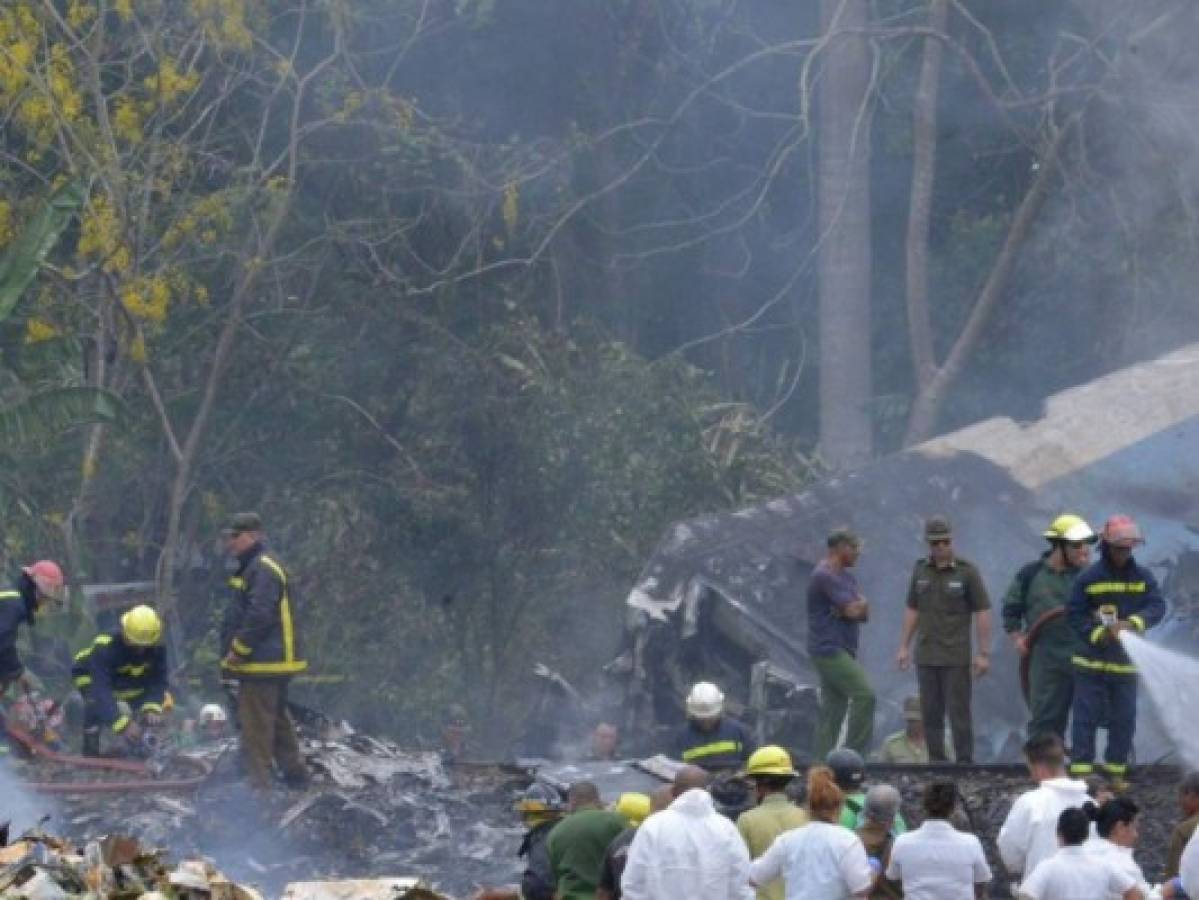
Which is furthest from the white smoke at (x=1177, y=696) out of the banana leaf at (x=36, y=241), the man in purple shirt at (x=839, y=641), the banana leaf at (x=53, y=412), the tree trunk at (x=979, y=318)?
the banana leaf at (x=36, y=241)

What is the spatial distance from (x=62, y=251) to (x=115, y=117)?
6.06ft

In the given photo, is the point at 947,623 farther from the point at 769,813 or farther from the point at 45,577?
the point at 45,577

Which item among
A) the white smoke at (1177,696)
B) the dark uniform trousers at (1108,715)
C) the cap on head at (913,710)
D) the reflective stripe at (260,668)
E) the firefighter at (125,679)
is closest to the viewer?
the dark uniform trousers at (1108,715)

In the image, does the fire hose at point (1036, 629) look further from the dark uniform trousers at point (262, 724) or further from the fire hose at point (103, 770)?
the fire hose at point (103, 770)

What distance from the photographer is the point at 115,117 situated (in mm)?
24031

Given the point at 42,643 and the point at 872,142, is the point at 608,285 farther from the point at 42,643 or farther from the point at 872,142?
the point at 42,643

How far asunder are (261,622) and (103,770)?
1.97 m

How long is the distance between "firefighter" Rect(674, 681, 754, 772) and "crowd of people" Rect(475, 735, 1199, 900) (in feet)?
7.77

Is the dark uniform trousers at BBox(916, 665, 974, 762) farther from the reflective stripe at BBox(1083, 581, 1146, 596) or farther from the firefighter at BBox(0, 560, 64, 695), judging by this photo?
the firefighter at BBox(0, 560, 64, 695)

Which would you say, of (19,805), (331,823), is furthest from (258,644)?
(19,805)

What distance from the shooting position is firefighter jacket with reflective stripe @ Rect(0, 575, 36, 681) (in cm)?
1598

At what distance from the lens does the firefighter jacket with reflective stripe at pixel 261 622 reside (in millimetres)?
15727

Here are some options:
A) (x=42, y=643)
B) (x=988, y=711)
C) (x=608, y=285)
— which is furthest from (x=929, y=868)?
(x=608, y=285)

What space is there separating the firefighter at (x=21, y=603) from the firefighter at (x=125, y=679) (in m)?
0.74
